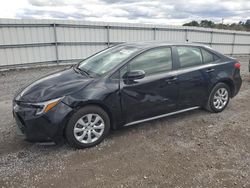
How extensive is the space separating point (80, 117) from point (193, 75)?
229 cm

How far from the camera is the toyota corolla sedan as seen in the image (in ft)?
9.68

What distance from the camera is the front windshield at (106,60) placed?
11.5 feet

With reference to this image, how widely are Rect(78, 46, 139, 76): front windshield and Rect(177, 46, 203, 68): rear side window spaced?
0.92m

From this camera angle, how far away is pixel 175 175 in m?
2.64

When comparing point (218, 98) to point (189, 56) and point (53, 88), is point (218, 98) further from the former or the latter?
point (53, 88)

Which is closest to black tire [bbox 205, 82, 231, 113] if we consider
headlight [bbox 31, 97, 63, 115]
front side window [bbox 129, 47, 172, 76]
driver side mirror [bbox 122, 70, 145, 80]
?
front side window [bbox 129, 47, 172, 76]

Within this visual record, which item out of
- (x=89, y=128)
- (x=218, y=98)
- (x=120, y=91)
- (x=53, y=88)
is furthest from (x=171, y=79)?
(x=53, y=88)

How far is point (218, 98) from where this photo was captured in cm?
455

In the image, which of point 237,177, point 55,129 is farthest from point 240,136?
point 55,129

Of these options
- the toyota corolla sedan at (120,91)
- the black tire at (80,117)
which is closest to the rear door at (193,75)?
the toyota corolla sedan at (120,91)

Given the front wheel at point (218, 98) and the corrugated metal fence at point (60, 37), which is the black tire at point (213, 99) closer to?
the front wheel at point (218, 98)

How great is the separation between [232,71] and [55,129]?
12.6ft

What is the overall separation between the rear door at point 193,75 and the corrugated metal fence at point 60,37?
7614 mm

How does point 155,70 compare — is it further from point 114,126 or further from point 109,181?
point 109,181
